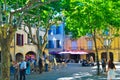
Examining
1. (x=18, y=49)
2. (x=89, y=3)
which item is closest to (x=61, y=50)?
(x=18, y=49)

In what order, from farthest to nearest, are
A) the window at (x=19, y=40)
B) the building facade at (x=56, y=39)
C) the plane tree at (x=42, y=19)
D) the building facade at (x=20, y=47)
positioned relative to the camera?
the building facade at (x=56, y=39) < the window at (x=19, y=40) < the building facade at (x=20, y=47) < the plane tree at (x=42, y=19)

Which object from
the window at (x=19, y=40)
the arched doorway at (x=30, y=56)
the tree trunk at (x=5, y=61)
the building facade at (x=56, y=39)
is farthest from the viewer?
the building facade at (x=56, y=39)

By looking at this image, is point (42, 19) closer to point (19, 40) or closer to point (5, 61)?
point (19, 40)

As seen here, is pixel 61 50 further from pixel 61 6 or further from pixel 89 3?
pixel 89 3

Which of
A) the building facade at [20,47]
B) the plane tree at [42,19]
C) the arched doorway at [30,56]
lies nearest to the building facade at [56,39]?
the arched doorway at [30,56]

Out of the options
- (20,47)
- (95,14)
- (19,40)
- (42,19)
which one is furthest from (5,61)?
(20,47)

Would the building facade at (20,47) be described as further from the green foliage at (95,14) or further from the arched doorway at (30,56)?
the green foliage at (95,14)

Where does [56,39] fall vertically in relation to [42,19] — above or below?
above

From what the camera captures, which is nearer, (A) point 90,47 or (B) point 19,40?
(B) point 19,40

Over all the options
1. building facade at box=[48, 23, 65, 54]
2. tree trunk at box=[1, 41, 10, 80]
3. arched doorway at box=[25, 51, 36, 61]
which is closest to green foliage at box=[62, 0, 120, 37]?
tree trunk at box=[1, 41, 10, 80]

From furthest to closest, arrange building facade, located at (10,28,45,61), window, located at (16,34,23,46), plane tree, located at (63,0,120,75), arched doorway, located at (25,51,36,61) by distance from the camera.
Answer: window, located at (16,34,23,46), arched doorway, located at (25,51,36,61), building facade, located at (10,28,45,61), plane tree, located at (63,0,120,75)

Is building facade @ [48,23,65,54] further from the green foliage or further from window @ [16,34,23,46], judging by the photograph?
the green foliage

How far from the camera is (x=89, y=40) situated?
8769 centimetres

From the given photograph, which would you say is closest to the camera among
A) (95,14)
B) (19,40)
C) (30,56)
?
(95,14)
